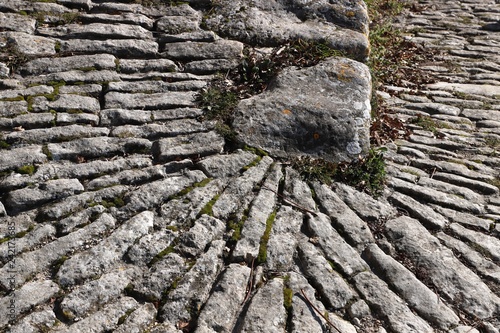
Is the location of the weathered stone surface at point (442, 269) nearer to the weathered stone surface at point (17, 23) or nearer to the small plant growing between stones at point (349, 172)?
the small plant growing between stones at point (349, 172)

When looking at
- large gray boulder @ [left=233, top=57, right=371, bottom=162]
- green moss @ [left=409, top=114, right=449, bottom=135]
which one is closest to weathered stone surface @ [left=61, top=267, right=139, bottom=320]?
large gray boulder @ [left=233, top=57, right=371, bottom=162]

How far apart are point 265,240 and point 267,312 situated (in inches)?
21.3

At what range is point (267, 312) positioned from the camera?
3.19m

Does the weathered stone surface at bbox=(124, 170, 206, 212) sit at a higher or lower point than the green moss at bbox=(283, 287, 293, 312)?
higher

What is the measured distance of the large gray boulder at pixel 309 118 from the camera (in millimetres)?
4391

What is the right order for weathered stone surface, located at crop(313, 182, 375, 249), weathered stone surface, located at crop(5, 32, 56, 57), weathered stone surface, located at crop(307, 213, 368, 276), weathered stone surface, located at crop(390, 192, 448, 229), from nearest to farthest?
weathered stone surface, located at crop(307, 213, 368, 276) < weathered stone surface, located at crop(313, 182, 375, 249) < weathered stone surface, located at crop(390, 192, 448, 229) < weathered stone surface, located at crop(5, 32, 56, 57)

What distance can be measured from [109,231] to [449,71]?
15.1ft

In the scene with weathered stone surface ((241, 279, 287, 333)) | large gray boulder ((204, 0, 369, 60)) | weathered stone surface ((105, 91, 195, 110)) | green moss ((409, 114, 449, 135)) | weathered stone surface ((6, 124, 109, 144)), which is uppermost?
large gray boulder ((204, 0, 369, 60))

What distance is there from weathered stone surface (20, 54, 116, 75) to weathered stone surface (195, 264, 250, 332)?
223cm

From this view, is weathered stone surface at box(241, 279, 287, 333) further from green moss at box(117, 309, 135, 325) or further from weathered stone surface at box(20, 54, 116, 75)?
weathered stone surface at box(20, 54, 116, 75)

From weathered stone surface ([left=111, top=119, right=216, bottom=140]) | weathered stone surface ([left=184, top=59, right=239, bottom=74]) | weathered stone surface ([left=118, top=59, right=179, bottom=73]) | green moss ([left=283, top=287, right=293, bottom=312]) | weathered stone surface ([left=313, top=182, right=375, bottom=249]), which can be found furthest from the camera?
weathered stone surface ([left=184, top=59, right=239, bottom=74])

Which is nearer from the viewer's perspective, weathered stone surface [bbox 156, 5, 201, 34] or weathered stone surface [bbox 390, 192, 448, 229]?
weathered stone surface [bbox 390, 192, 448, 229]

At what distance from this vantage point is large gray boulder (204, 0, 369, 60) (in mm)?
5363

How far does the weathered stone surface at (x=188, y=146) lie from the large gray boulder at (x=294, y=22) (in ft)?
4.78
